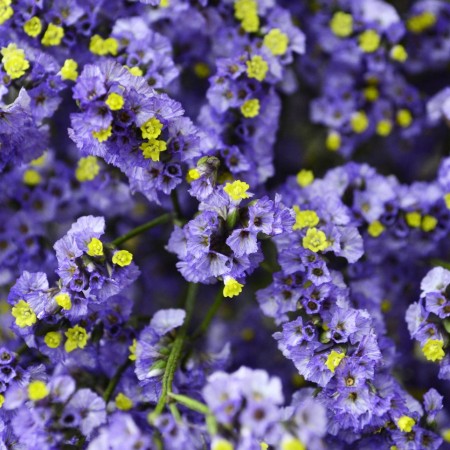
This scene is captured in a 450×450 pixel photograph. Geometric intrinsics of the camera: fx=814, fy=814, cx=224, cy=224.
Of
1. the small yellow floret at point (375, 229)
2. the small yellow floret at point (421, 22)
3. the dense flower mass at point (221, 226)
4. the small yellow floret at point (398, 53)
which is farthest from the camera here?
the small yellow floret at point (421, 22)

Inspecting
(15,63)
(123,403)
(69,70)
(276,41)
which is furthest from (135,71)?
(123,403)

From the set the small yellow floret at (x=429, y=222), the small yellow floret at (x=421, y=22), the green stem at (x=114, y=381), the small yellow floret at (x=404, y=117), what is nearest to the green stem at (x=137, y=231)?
the green stem at (x=114, y=381)

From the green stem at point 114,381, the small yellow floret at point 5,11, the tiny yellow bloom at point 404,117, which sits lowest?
the green stem at point 114,381

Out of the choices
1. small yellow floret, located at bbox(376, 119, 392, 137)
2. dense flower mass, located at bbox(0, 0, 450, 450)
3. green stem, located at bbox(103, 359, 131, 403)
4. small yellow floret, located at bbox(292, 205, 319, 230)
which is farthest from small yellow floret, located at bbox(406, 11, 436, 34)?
green stem, located at bbox(103, 359, 131, 403)

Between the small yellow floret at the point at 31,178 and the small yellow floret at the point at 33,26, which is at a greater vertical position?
the small yellow floret at the point at 33,26

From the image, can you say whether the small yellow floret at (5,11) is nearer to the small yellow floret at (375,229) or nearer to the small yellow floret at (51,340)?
the small yellow floret at (51,340)

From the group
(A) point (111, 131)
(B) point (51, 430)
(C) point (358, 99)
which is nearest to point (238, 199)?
(A) point (111, 131)
